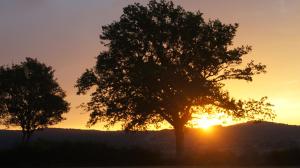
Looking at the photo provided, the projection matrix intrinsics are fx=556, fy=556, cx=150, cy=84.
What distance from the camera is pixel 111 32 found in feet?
200

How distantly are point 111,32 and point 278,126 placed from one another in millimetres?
109090

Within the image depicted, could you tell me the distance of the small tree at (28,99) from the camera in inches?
3433

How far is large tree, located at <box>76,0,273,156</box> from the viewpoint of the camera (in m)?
58.8

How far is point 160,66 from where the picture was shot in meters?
58.3

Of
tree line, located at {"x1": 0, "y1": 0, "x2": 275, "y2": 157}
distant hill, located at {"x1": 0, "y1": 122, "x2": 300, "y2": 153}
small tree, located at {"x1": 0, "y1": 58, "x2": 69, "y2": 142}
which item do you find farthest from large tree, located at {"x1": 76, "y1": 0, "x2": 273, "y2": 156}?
distant hill, located at {"x1": 0, "y1": 122, "x2": 300, "y2": 153}

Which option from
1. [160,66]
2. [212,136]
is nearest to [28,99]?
[160,66]

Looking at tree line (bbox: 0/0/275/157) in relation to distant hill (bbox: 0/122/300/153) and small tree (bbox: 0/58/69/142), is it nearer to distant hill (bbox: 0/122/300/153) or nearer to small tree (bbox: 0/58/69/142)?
small tree (bbox: 0/58/69/142)

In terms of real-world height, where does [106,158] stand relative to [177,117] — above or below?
below

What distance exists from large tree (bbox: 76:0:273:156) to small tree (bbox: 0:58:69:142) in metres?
28.0

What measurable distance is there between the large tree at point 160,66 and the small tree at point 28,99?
2795cm

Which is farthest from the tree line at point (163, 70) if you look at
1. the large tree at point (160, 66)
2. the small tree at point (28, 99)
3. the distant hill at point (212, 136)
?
the distant hill at point (212, 136)

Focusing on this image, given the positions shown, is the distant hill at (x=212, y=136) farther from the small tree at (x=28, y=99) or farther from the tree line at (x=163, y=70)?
the tree line at (x=163, y=70)

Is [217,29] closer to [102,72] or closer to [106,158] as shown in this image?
[102,72]

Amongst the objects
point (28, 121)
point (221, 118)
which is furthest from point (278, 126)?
point (221, 118)
